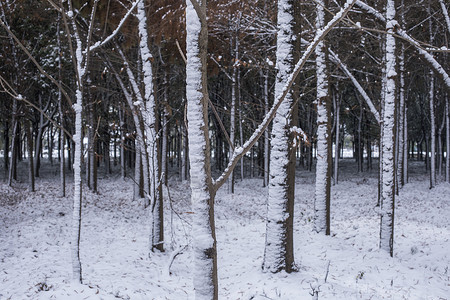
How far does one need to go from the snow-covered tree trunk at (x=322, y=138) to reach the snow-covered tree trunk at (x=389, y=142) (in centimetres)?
146

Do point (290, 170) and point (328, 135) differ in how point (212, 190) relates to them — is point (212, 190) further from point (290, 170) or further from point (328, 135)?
point (328, 135)

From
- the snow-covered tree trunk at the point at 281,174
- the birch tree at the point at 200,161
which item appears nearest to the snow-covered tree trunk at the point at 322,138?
the snow-covered tree trunk at the point at 281,174

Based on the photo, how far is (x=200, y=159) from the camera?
2209 millimetres

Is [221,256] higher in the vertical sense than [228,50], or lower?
lower

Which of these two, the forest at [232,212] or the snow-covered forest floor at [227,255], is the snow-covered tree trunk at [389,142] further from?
the snow-covered forest floor at [227,255]

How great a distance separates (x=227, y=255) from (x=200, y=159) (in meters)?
6.43

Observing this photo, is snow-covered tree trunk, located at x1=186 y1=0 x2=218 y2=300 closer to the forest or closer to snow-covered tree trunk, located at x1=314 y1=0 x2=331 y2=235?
the forest

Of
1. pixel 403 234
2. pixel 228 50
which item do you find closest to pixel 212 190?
pixel 403 234

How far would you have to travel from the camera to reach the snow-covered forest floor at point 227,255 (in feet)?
18.6

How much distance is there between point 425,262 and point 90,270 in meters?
7.76

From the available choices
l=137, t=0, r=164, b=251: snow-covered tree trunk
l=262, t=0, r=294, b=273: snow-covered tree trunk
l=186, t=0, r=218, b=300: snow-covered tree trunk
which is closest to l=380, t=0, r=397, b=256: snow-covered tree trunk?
l=262, t=0, r=294, b=273: snow-covered tree trunk

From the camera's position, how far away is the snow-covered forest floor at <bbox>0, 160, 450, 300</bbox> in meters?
5.67

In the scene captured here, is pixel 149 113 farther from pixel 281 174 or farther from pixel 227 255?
pixel 227 255

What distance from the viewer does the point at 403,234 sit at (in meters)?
9.93
